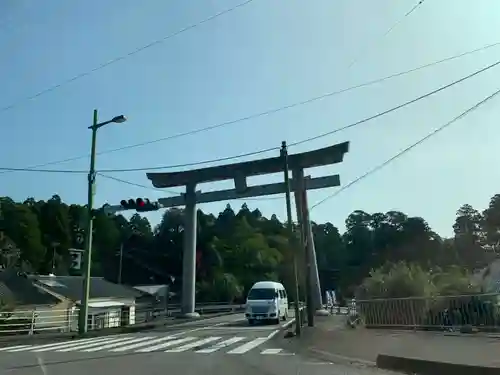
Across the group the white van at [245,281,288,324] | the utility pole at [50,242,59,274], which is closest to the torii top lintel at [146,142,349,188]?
the white van at [245,281,288,324]

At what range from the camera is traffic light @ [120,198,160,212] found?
882 inches

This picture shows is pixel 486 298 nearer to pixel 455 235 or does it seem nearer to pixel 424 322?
pixel 424 322

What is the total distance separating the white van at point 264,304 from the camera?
3136 cm

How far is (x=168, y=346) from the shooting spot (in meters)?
17.6

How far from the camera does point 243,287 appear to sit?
68.9 m

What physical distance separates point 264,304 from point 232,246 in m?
47.5

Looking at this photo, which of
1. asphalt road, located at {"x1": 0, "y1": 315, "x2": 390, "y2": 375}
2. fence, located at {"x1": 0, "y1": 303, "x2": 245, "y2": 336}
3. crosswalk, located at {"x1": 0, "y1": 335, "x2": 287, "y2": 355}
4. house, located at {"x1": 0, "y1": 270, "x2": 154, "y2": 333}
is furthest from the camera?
house, located at {"x1": 0, "y1": 270, "x2": 154, "y2": 333}

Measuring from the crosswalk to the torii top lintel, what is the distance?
17.2 metres

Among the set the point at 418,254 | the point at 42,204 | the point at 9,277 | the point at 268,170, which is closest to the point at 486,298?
the point at 268,170

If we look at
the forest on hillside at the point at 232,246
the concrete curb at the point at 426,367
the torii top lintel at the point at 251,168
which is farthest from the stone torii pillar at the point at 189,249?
the concrete curb at the point at 426,367

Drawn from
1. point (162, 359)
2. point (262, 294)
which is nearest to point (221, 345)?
point (162, 359)

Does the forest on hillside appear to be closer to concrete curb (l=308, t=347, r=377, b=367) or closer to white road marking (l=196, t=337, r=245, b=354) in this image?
white road marking (l=196, t=337, r=245, b=354)

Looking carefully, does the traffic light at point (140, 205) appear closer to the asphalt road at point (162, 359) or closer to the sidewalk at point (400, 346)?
the asphalt road at point (162, 359)

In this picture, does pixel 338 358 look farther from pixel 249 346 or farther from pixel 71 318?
pixel 71 318
